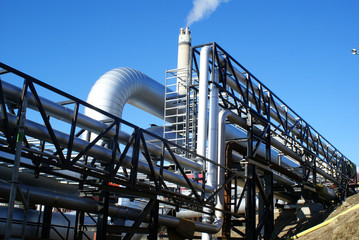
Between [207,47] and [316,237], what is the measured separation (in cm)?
759

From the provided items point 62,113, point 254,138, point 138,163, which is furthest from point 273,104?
point 62,113

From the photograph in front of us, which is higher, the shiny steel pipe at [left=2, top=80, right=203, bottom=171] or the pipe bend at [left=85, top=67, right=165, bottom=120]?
the pipe bend at [left=85, top=67, right=165, bottom=120]

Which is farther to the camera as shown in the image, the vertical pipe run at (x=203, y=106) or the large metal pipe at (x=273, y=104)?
the large metal pipe at (x=273, y=104)

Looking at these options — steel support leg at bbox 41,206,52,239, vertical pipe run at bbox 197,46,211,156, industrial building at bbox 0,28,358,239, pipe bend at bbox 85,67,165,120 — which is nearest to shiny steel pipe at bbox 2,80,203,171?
industrial building at bbox 0,28,358,239

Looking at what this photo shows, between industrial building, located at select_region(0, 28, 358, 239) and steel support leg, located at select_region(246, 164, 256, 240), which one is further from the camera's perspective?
steel support leg, located at select_region(246, 164, 256, 240)

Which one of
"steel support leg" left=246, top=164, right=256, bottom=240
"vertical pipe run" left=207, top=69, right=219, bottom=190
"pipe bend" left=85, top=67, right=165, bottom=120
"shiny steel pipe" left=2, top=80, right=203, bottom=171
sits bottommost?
"steel support leg" left=246, top=164, right=256, bottom=240

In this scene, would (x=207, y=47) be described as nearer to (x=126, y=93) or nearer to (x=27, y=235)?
(x=126, y=93)

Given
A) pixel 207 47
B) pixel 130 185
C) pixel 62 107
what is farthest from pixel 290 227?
pixel 62 107

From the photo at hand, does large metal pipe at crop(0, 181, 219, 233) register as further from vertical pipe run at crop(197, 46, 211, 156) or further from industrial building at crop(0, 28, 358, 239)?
vertical pipe run at crop(197, 46, 211, 156)

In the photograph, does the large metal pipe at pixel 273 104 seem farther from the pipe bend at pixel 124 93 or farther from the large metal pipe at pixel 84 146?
the large metal pipe at pixel 84 146

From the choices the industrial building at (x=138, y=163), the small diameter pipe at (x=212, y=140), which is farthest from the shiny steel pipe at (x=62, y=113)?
the small diameter pipe at (x=212, y=140)

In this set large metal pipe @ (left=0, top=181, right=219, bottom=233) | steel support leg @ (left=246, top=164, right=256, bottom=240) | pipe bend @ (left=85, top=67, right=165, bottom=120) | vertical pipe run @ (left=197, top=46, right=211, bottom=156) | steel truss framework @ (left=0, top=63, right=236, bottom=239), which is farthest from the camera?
pipe bend @ (left=85, top=67, right=165, bottom=120)

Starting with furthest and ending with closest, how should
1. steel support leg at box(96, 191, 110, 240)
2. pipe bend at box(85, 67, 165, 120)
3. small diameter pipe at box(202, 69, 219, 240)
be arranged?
pipe bend at box(85, 67, 165, 120), small diameter pipe at box(202, 69, 219, 240), steel support leg at box(96, 191, 110, 240)

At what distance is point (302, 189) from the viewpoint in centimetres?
2048
